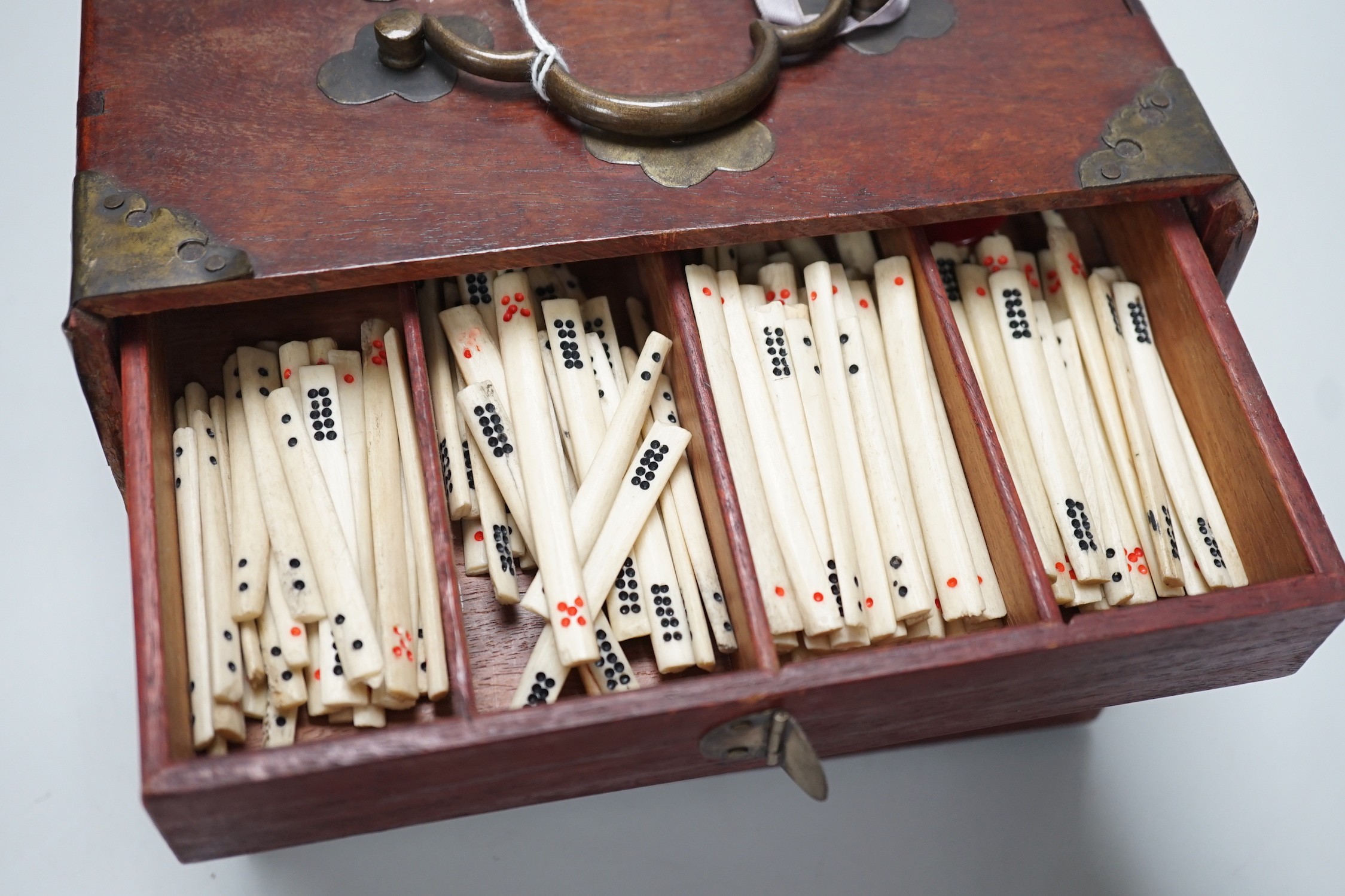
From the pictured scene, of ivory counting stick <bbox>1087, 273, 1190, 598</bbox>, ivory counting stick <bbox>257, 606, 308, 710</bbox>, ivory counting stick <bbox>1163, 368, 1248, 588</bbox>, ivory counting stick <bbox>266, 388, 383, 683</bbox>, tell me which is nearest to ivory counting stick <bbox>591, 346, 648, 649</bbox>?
ivory counting stick <bbox>266, 388, 383, 683</bbox>

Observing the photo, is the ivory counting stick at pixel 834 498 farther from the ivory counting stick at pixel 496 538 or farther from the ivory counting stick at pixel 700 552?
the ivory counting stick at pixel 496 538

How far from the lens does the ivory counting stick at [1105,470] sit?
80.1 inches

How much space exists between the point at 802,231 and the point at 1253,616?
2.77 feet

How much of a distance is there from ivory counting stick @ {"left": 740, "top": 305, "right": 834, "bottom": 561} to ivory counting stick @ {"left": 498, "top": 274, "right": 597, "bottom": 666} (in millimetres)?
354

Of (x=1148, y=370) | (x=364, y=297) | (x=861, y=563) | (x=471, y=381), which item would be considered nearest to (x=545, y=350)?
(x=471, y=381)

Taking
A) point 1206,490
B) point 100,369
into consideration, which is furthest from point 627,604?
point 1206,490

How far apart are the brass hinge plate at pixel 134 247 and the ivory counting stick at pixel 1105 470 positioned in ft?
4.36

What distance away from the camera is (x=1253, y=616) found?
68.8 inches

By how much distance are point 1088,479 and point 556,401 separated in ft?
2.83

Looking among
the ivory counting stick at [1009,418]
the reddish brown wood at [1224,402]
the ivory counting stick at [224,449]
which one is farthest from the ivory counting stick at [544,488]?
the reddish brown wood at [1224,402]

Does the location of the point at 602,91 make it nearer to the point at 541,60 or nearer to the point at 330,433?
the point at 541,60

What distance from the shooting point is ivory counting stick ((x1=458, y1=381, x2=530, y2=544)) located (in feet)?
6.55

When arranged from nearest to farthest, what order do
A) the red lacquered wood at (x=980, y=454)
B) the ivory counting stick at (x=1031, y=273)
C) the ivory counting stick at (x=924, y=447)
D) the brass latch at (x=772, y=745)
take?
the brass latch at (x=772, y=745)
the red lacquered wood at (x=980, y=454)
the ivory counting stick at (x=924, y=447)
the ivory counting stick at (x=1031, y=273)

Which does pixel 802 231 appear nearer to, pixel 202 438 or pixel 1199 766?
pixel 202 438
